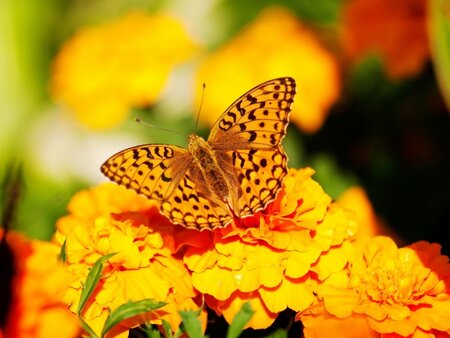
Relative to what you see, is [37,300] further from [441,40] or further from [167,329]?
[441,40]

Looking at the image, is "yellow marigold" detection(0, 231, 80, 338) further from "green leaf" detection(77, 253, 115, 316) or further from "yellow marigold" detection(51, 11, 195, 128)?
"yellow marigold" detection(51, 11, 195, 128)

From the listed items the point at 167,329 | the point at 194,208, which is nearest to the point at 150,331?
the point at 167,329

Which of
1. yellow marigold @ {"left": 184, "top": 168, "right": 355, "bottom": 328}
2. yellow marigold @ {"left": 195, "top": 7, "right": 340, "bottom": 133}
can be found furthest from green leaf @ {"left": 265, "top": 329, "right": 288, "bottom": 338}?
yellow marigold @ {"left": 195, "top": 7, "right": 340, "bottom": 133}

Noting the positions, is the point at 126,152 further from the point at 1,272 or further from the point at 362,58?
the point at 362,58

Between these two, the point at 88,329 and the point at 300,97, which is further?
the point at 300,97

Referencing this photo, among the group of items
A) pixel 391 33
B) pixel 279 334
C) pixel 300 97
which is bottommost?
pixel 279 334

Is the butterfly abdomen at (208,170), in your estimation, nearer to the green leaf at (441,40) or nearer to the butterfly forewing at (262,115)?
the butterfly forewing at (262,115)

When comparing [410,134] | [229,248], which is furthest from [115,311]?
[410,134]

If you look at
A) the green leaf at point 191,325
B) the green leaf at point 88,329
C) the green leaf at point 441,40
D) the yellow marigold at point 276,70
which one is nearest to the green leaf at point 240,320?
the green leaf at point 191,325
